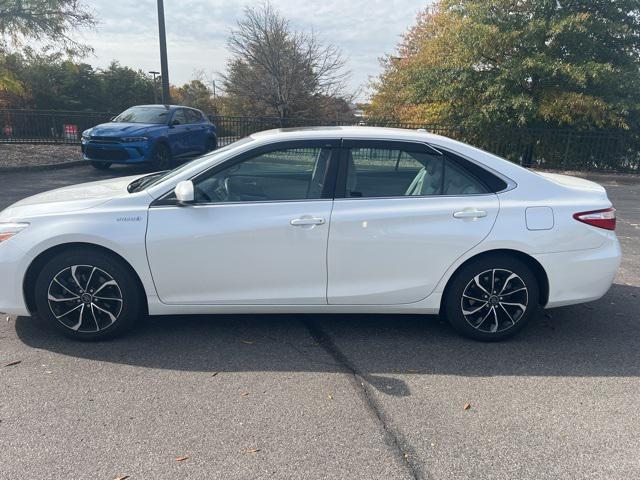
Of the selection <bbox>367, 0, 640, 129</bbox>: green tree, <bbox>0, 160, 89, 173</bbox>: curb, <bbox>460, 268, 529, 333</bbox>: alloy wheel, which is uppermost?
<bbox>367, 0, 640, 129</bbox>: green tree

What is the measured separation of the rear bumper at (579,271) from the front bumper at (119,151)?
987 cm

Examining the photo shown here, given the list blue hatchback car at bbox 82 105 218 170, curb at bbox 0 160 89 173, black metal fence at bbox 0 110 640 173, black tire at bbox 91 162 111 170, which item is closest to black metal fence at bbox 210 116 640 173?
black metal fence at bbox 0 110 640 173

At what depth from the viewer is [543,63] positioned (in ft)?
44.6

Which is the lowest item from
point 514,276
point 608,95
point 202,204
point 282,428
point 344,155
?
point 282,428

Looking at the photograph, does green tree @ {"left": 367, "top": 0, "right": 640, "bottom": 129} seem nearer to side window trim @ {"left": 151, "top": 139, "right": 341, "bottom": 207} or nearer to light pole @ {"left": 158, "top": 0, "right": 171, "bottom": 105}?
light pole @ {"left": 158, "top": 0, "right": 171, "bottom": 105}

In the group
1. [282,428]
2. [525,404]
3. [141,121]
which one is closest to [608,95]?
[141,121]

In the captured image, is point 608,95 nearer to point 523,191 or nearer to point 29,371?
point 523,191

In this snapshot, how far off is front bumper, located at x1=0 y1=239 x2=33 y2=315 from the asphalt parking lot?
1.14 feet

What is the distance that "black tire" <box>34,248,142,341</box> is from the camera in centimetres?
357

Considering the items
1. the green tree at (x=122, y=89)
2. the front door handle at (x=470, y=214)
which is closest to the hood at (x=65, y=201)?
the front door handle at (x=470, y=214)

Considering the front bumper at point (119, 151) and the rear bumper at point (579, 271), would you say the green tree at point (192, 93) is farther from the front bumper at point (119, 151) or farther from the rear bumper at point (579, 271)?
the rear bumper at point (579, 271)

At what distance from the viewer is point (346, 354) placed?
11.9 ft

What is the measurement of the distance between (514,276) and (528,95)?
487 inches

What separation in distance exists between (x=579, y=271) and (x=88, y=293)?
3.61 meters
